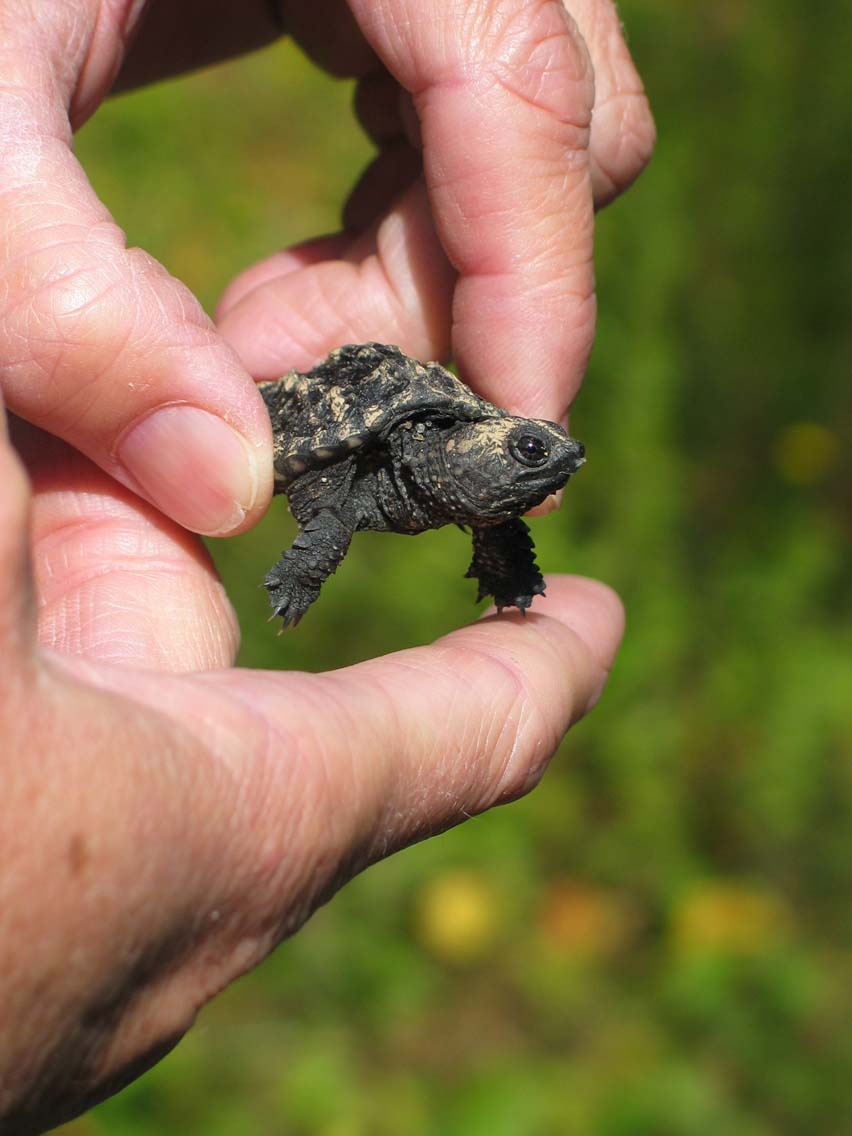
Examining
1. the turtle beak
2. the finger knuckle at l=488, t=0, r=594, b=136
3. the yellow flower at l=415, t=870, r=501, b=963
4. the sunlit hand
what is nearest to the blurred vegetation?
the yellow flower at l=415, t=870, r=501, b=963

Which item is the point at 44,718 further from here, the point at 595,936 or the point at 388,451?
the point at 595,936

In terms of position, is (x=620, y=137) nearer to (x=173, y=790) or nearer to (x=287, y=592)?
(x=287, y=592)

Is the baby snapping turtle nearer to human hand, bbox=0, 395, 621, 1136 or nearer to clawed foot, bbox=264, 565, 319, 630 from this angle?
clawed foot, bbox=264, 565, 319, 630

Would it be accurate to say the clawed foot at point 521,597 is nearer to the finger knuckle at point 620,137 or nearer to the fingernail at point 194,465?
the fingernail at point 194,465

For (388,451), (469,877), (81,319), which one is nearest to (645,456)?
(469,877)

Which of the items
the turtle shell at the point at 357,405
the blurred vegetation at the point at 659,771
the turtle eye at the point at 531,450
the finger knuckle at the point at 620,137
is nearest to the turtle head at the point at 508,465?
the turtle eye at the point at 531,450
